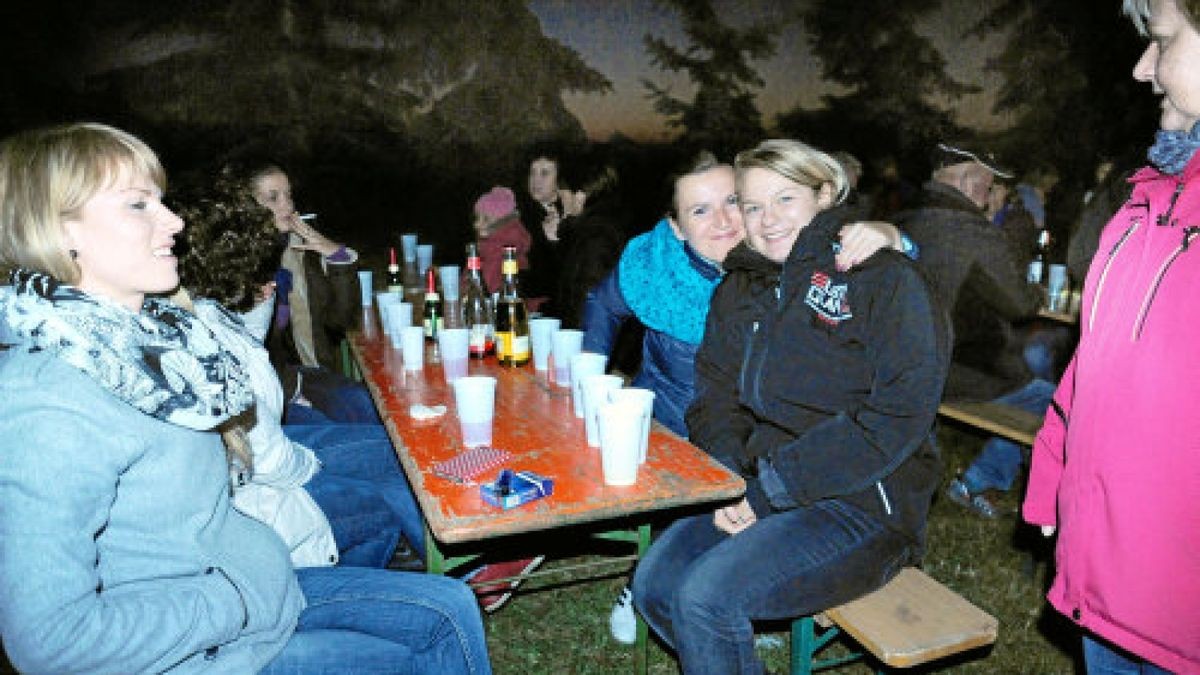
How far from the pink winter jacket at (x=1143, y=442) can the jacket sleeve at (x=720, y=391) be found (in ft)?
3.42

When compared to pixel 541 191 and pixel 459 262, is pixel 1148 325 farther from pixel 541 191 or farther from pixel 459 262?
pixel 459 262

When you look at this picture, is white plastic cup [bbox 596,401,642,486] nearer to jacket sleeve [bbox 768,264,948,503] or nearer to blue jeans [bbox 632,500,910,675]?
blue jeans [bbox 632,500,910,675]

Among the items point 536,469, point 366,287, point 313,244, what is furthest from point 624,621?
point 313,244

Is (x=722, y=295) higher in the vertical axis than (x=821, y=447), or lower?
higher

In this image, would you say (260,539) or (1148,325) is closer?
(1148,325)

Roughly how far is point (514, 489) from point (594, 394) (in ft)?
1.22

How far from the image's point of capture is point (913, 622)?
82.0 inches

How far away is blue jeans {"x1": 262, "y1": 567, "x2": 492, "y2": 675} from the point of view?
1.76m

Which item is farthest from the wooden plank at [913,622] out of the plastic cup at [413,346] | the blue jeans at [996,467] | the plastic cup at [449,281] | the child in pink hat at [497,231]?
the child in pink hat at [497,231]

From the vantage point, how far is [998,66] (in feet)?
31.1

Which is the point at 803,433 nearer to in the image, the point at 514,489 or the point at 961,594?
the point at 514,489

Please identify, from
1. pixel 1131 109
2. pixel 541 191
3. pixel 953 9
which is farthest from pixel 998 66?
pixel 541 191

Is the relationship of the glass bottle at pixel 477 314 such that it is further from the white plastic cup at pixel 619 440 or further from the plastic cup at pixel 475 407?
the white plastic cup at pixel 619 440

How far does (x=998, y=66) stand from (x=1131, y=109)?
1522 mm
